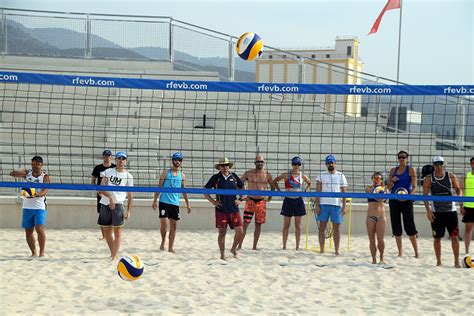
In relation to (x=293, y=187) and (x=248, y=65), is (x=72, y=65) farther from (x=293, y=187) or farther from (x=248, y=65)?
(x=293, y=187)

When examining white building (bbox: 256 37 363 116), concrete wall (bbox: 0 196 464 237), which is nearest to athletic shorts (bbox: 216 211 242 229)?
concrete wall (bbox: 0 196 464 237)

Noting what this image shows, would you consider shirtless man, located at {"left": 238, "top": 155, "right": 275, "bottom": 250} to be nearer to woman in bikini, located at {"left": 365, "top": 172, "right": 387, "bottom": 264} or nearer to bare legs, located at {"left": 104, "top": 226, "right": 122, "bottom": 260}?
woman in bikini, located at {"left": 365, "top": 172, "right": 387, "bottom": 264}

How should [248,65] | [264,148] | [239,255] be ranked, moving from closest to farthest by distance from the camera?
[239,255] → [264,148] → [248,65]

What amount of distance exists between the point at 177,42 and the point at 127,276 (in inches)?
372

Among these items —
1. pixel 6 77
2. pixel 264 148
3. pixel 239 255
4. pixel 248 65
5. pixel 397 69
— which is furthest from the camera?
pixel 397 69

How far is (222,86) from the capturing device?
745 cm

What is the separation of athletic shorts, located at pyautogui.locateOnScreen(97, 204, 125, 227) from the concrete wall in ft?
9.63

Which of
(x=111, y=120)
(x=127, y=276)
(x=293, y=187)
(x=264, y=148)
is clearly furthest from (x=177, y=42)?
(x=127, y=276)

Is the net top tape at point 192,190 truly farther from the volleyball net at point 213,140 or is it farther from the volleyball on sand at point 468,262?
the volleyball net at point 213,140

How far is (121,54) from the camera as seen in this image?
15.3 meters

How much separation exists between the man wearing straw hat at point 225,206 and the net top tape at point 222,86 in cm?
119

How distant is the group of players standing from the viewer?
7973mm

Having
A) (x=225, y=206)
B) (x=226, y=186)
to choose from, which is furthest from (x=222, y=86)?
(x=225, y=206)

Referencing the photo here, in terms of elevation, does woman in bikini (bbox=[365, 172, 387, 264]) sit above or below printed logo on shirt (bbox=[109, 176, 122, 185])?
below
